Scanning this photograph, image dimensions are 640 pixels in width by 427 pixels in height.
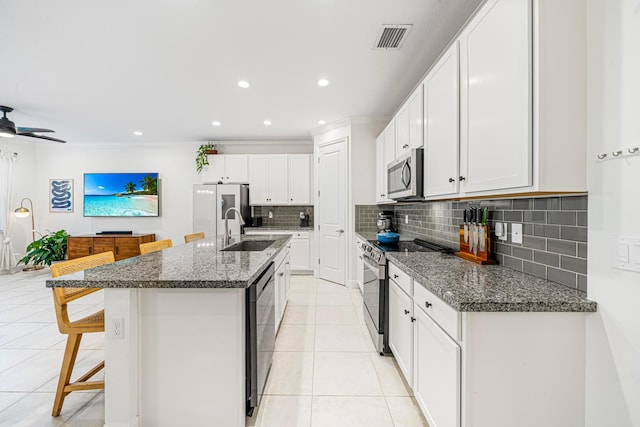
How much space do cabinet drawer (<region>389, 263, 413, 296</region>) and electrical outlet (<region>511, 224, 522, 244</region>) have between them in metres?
0.65

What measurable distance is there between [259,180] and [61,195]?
4229mm

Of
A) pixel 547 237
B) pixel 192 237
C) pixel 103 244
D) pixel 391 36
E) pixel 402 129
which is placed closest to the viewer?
pixel 547 237

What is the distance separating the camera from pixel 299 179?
5.28m

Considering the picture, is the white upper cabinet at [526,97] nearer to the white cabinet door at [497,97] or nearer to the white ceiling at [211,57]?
the white cabinet door at [497,97]

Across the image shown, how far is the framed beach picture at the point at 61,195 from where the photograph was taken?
18.8ft

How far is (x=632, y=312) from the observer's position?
0.98m

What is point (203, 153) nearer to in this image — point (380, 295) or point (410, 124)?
point (410, 124)

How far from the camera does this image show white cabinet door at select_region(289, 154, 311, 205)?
5266 mm

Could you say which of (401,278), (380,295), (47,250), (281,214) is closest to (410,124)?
(401,278)

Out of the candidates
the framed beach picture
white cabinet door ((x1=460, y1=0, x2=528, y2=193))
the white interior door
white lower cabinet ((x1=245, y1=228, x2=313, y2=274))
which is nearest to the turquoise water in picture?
the framed beach picture

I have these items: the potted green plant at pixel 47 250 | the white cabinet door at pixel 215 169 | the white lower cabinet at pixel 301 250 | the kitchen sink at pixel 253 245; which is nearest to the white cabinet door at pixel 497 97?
the kitchen sink at pixel 253 245

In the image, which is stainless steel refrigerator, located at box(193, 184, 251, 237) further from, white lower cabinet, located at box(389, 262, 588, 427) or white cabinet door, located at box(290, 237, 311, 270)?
white lower cabinet, located at box(389, 262, 588, 427)

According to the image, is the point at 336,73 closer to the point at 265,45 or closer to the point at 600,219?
the point at 265,45

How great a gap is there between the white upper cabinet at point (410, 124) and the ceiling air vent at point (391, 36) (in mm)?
427
